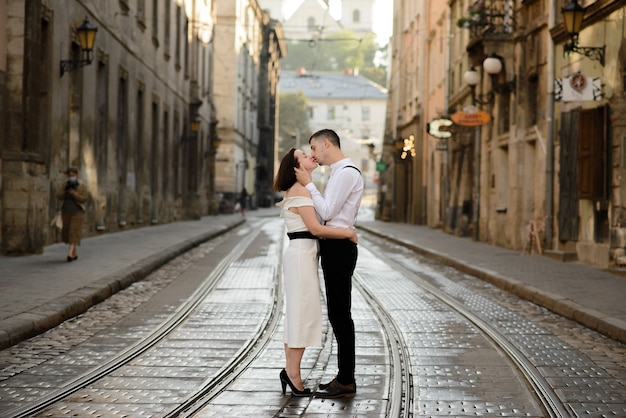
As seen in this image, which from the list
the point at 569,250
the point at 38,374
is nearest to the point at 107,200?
the point at 569,250

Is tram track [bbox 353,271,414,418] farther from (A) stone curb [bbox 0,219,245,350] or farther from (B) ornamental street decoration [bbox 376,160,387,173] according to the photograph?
(B) ornamental street decoration [bbox 376,160,387,173]

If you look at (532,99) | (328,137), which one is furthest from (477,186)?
(328,137)

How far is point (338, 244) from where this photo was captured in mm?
7215

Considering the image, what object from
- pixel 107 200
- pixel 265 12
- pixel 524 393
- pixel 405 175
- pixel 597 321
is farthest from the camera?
pixel 265 12

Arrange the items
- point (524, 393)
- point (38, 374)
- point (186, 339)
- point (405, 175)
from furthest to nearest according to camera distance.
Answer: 1. point (405, 175)
2. point (186, 339)
3. point (38, 374)
4. point (524, 393)

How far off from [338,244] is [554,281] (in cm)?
899

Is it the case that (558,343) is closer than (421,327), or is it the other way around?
(558,343)

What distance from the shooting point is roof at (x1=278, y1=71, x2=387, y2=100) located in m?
122

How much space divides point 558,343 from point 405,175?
42275 mm

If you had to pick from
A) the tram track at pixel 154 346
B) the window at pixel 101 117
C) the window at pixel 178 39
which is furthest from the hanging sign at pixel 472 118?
the window at pixel 178 39

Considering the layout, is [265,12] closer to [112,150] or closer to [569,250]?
[112,150]

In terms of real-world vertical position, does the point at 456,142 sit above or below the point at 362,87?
below

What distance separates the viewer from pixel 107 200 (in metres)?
27.5

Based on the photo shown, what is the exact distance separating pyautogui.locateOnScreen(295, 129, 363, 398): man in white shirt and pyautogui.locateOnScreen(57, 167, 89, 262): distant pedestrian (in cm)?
1054
